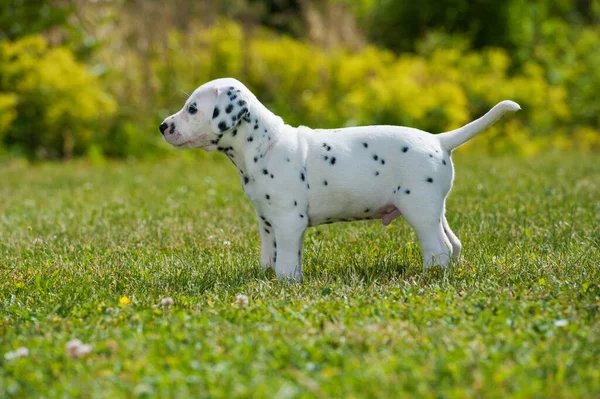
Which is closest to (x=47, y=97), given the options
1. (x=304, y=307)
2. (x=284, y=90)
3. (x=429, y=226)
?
(x=284, y=90)

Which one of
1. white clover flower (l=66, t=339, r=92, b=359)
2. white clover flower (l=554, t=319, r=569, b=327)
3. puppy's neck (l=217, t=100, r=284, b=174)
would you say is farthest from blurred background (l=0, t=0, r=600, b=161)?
white clover flower (l=554, t=319, r=569, b=327)

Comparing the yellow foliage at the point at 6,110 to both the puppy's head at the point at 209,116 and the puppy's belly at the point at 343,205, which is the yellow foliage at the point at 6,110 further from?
the puppy's belly at the point at 343,205

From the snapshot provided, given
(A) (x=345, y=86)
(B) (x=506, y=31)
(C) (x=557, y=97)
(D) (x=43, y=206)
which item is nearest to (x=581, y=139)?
(C) (x=557, y=97)

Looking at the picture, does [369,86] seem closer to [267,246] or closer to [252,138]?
[267,246]

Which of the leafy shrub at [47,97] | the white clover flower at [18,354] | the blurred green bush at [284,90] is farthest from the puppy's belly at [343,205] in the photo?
the leafy shrub at [47,97]

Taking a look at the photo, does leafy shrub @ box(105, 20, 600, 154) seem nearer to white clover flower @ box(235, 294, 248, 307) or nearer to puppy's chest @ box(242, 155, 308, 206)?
puppy's chest @ box(242, 155, 308, 206)

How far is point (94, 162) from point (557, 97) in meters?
7.14

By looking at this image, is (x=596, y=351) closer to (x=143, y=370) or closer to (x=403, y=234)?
(x=143, y=370)

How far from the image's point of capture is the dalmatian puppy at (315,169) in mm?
4129

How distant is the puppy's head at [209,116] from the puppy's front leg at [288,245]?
59 centimetres

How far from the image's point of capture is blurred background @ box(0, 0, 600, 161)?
10.7 m

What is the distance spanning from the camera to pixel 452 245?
4.43m

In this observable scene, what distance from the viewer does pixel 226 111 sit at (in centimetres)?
404

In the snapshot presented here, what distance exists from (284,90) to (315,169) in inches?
307
